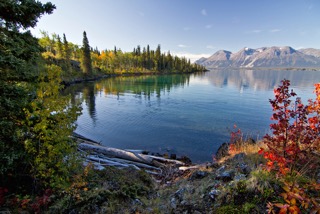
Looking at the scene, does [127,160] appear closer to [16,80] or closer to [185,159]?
[185,159]

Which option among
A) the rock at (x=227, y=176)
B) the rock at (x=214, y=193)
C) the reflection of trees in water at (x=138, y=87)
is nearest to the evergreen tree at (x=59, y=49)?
the reflection of trees in water at (x=138, y=87)

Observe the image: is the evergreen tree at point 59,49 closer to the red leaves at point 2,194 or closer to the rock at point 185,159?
the rock at point 185,159

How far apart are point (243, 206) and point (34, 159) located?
6.29 m

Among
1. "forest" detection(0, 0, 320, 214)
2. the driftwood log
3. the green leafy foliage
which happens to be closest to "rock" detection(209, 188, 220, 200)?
"forest" detection(0, 0, 320, 214)

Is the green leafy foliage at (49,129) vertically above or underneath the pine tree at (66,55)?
underneath

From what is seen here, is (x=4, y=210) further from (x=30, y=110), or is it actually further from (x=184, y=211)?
(x=184, y=211)

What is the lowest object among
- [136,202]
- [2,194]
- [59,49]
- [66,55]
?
[136,202]

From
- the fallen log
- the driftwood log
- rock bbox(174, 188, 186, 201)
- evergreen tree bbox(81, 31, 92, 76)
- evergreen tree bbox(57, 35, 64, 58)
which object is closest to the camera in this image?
rock bbox(174, 188, 186, 201)

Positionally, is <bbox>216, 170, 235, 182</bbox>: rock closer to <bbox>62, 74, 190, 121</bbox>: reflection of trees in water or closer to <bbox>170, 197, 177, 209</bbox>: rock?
<bbox>170, 197, 177, 209</bbox>: rock

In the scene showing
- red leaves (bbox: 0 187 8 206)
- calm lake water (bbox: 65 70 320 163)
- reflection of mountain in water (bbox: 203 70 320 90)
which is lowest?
calm lake water (bbox: 65 70 320 163)

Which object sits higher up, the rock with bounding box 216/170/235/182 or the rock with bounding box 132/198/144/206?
the rock with bounding box 216/170/235/182

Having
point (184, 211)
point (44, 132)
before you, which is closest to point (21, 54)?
point (44, 132)

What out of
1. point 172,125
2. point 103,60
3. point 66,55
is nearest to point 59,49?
point 66,55

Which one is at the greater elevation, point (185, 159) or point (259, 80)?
point (259, 80)
